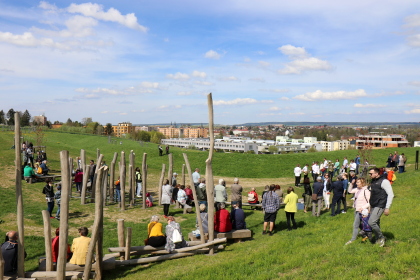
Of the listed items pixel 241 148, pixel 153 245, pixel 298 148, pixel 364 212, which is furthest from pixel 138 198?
pixel 298 148

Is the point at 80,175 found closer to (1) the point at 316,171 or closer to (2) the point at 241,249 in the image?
(2) the point at 241,249

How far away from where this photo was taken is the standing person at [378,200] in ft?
21.8

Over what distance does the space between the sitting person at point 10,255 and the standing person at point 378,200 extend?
810cm

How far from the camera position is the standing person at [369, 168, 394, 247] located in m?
6.65

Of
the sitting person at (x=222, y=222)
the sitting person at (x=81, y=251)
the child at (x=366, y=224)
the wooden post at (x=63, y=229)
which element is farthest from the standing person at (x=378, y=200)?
the wooden post at (x=63, y=229)

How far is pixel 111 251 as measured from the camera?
7621 millimetres

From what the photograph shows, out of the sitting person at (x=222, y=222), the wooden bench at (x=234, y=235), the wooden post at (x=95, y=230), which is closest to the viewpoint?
the wooden post at (x=95, y=230)

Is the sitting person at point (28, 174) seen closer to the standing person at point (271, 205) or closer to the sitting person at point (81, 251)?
the sitting person at point (81, 251)

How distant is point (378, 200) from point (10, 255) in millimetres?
8392

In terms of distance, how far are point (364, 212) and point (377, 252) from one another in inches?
36.7

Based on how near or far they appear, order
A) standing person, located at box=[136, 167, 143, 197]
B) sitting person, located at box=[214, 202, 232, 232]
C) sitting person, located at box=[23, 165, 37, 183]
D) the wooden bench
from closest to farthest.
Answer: the wooden bench, sitting person, located at box=[214, 202, 232, 232], standing person, located at box=[136, 167, 143, 197], sitting person, located at box=[23, 165, 37, 183]

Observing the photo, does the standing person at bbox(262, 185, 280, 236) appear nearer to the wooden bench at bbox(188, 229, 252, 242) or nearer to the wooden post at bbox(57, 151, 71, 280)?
the wooden bench at bbox(188, 229, 252, 242)

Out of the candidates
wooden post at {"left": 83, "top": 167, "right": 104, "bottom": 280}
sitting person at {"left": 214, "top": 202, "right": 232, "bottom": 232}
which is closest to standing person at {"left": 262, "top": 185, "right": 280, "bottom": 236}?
sitting person at {"left": 214, "top": 202, "right": 232, "bottom": 232}

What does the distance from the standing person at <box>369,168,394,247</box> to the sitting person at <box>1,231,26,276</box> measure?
8103 mm
